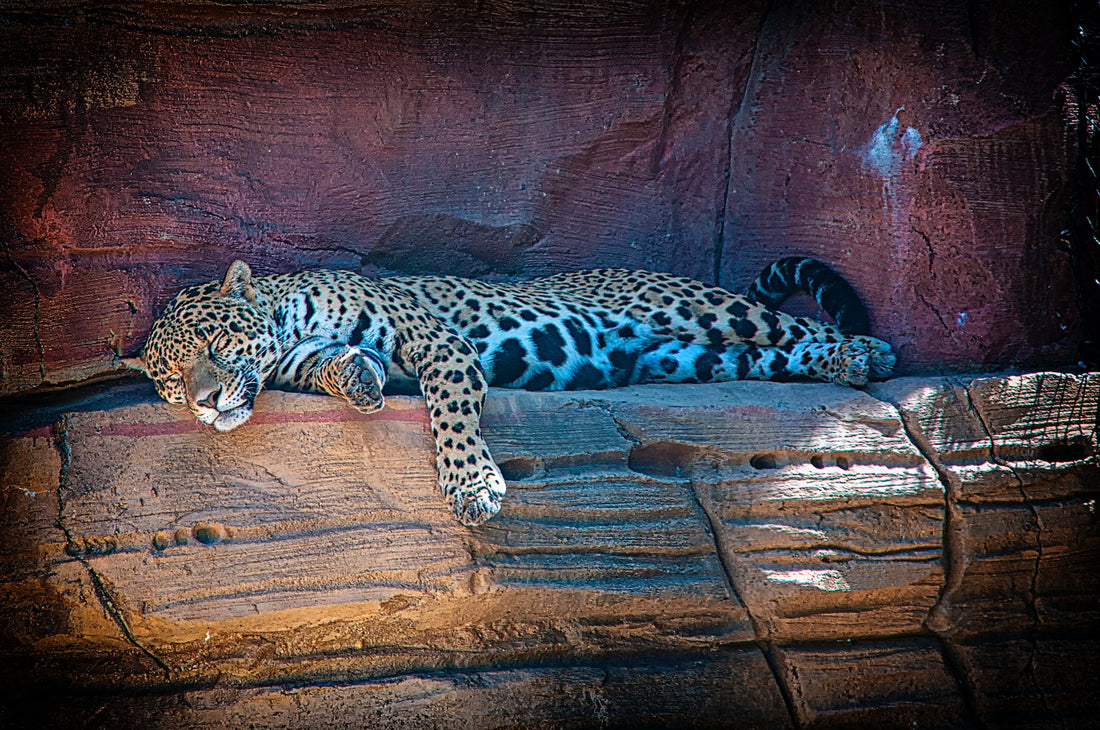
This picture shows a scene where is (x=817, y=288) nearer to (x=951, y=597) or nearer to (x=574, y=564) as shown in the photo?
(x=951, y=597)

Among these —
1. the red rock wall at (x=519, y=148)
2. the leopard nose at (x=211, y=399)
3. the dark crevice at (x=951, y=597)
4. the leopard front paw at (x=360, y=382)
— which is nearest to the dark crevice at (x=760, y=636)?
the dark crevice at (x=951, y=597)

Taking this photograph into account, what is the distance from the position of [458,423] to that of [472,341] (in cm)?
113

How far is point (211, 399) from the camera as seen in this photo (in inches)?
189

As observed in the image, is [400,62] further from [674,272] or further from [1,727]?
[1,727]

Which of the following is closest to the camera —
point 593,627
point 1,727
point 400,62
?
point 1,727

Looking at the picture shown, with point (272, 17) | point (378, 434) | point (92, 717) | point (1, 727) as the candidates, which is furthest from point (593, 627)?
point (272, 17)

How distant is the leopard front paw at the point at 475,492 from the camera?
4711mm

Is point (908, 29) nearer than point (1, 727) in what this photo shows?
No

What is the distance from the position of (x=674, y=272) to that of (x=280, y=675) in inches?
165

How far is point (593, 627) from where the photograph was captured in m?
4.98

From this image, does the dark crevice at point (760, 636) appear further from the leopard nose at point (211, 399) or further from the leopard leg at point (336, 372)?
the leopard nose at point (211, 399)

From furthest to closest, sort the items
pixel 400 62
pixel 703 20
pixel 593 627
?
1. pixel 703 20
2. pixel 400 62
3. pixel 593 627

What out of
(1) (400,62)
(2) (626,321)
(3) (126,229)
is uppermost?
(1) (400,62)

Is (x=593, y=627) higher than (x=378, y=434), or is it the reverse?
(x=378, y=434)
